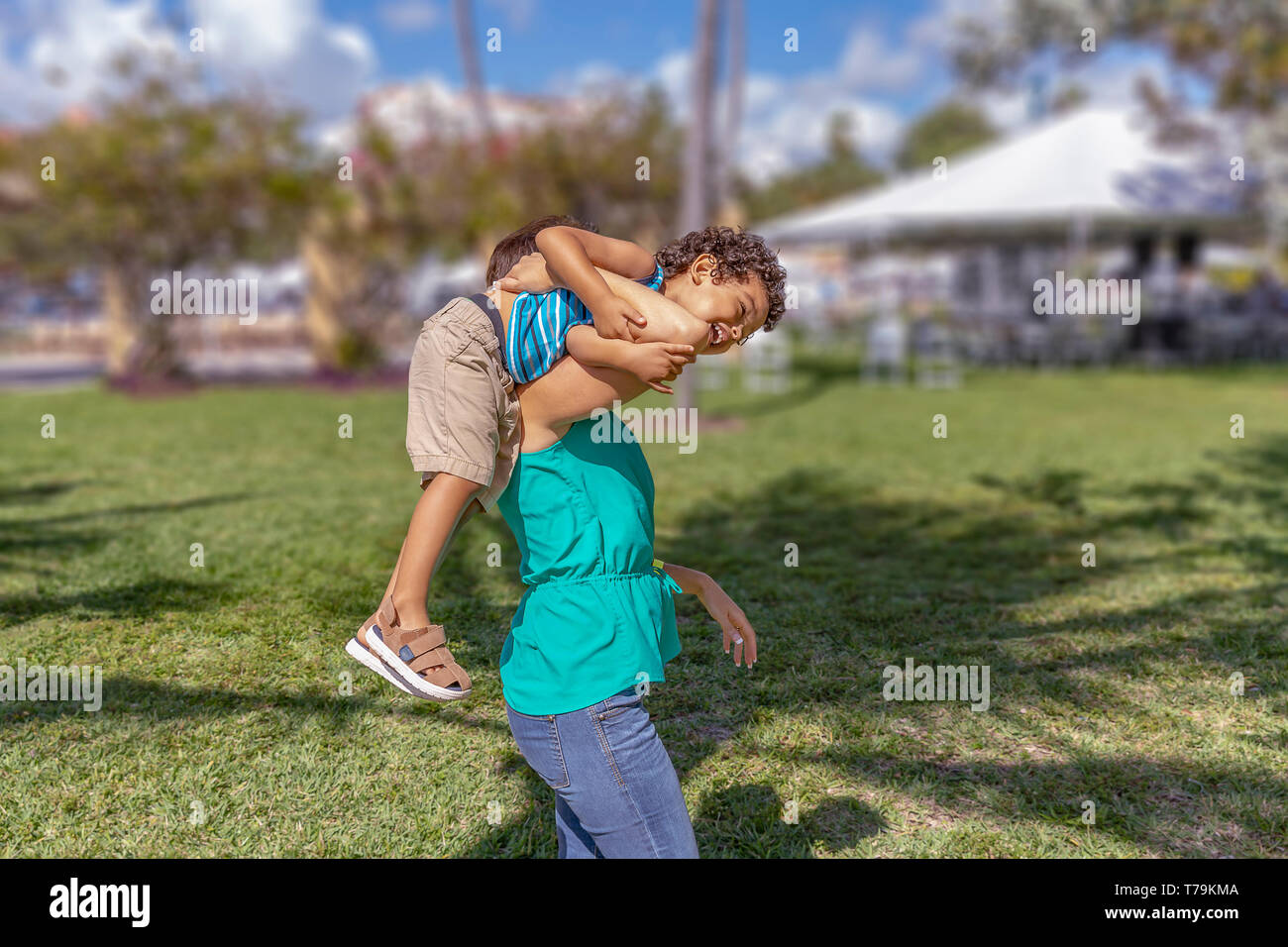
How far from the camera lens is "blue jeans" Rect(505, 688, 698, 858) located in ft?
6.98

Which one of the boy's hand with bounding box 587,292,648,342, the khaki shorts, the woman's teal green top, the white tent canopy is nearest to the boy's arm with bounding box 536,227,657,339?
the boy's hand with bounding box 587,292,648,342

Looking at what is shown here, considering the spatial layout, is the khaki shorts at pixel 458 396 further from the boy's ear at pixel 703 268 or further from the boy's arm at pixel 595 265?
the boy's ear at pixel 703 268

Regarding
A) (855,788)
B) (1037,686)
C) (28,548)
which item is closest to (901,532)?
(1037,686)

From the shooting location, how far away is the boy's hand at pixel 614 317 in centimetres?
203

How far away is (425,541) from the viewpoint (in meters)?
2.16

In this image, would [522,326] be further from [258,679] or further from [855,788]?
[258,679]

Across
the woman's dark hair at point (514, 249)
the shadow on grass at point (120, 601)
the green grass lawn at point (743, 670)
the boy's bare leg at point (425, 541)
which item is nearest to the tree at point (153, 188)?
the green grass lawn at point (743, 670)

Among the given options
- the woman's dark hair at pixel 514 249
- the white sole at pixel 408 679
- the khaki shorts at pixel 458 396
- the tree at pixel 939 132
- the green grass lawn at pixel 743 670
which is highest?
the tree at pixel 939 132

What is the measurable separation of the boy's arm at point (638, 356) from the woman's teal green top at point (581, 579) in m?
0.25

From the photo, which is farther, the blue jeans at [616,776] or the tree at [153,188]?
the tree at [153,188]

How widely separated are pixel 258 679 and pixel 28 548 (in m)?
2.57

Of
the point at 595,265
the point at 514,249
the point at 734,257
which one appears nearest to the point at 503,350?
the point at 595,265

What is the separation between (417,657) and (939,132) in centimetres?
8352

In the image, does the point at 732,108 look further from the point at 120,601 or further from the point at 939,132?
the point at 939,132
